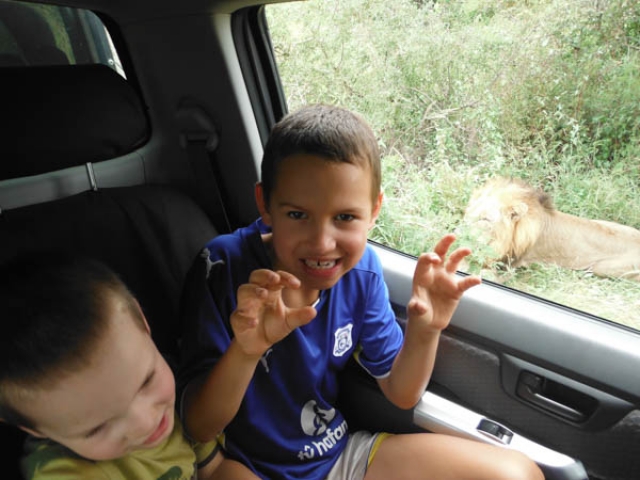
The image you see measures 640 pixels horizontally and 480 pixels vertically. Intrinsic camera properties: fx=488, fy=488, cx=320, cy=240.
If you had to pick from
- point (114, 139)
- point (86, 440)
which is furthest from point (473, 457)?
point (114, 139)

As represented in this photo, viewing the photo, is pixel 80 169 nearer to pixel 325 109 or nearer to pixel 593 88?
pixel 325 109

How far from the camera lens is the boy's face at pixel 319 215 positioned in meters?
1.04

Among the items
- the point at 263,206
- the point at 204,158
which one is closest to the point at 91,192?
the point at 204,158

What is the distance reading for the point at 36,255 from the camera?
0.86 metres

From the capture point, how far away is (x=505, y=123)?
1382 millimetres

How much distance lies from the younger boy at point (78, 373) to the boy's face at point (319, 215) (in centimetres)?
36

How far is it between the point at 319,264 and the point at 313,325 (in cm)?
21

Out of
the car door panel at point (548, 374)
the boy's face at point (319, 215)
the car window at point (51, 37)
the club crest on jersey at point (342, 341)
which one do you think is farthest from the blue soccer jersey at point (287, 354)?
the car window at point (51, 37)

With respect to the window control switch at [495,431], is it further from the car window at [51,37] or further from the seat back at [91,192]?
the car window at [51,37]

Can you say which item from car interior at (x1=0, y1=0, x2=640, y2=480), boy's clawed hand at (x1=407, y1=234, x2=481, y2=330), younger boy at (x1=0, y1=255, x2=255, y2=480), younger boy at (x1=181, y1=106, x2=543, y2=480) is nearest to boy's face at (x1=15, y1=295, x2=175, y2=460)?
younger boy at (x1=0, y1=255, x2=255, y2=480)

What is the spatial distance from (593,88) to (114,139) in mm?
1304

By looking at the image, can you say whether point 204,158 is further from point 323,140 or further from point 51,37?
point 323,140

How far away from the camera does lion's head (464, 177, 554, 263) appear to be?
4.53 ft

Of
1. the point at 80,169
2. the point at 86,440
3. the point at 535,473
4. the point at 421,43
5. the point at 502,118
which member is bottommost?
the point at 535,473
